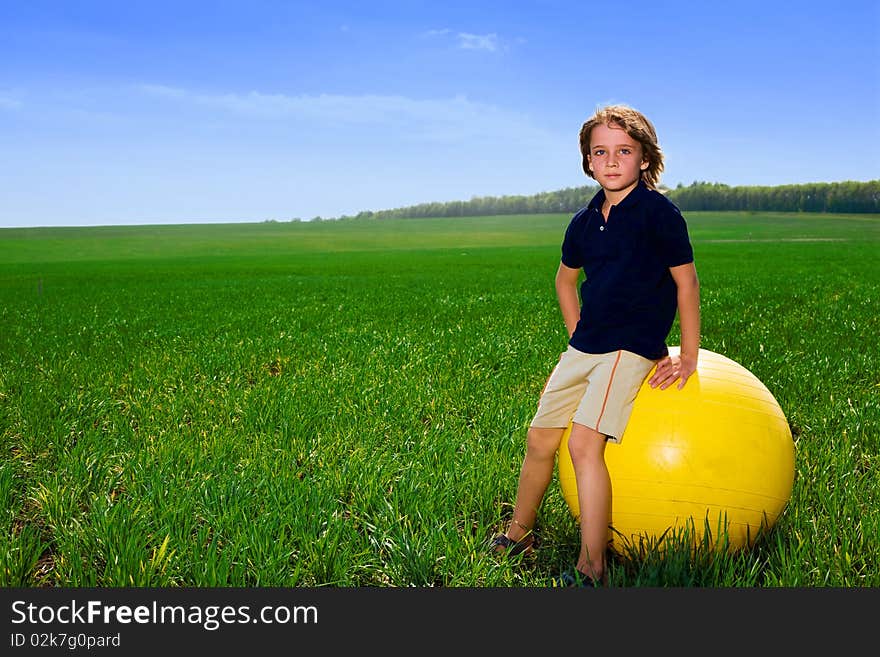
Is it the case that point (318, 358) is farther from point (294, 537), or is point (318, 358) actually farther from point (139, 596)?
point (139, 596)

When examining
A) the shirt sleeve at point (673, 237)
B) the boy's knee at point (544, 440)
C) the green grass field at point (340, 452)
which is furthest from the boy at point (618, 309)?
the green grass field at point (340, 452)

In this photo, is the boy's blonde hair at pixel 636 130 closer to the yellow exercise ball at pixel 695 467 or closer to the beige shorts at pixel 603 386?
the beige shorts at pixel 603 386

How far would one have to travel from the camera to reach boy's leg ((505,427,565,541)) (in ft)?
12.7

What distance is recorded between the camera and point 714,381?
147 inches

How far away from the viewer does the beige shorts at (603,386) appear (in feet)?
11.6

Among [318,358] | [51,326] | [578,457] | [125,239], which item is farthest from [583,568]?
[125,239]

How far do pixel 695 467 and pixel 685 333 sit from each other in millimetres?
638

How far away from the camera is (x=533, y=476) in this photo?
3.94 metres

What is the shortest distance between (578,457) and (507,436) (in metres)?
1.93

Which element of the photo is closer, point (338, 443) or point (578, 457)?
point (578, 457)

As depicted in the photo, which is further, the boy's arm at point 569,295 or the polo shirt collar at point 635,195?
the boy's arm at point 569,295

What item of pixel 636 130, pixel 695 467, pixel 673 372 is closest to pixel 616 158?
pixel 636 130

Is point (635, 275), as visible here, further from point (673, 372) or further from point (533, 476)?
point (533, 476)

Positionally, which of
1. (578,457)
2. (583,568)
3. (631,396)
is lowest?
(583,568)
